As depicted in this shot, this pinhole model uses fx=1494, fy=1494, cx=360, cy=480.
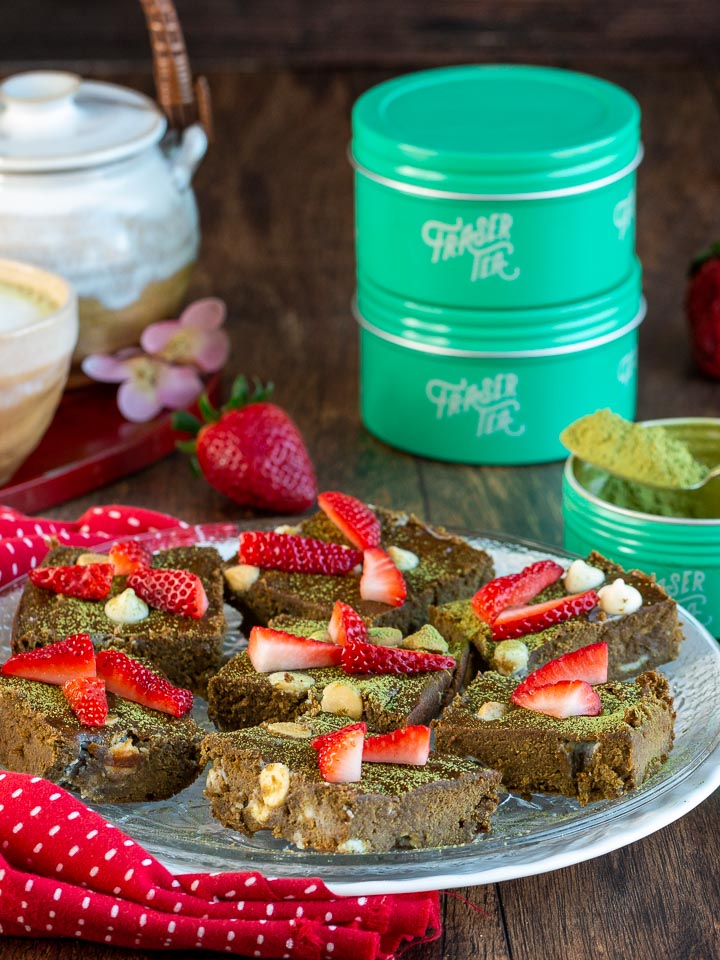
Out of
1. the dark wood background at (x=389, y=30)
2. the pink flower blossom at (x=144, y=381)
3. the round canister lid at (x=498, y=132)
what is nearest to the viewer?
the round canister lid at (x=498, y=132)

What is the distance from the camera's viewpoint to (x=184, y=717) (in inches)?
59.5

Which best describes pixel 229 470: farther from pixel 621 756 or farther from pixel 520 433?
pixel 621 756

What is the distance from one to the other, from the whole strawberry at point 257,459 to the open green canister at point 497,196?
12.7 inches

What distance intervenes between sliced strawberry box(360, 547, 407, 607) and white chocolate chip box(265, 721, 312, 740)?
29cm

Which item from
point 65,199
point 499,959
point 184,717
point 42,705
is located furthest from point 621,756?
point 65,199

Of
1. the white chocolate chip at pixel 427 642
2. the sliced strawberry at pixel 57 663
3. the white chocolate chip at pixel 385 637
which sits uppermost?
the sliced strawberry at pixel 57 663

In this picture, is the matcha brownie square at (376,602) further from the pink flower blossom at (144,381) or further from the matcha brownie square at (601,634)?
the pink flower blossom at (144,381)

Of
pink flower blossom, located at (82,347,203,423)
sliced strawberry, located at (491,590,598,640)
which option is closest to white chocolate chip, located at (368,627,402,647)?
sliced strawberry, located at (491,590,598,640)

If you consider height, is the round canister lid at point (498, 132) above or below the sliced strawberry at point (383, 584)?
above

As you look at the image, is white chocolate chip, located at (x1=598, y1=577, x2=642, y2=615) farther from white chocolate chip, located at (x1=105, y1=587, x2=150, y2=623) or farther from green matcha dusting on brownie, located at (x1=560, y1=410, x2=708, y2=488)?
white chocolate chip, located at (x1=105, y1=587, x2=150, y2=623)

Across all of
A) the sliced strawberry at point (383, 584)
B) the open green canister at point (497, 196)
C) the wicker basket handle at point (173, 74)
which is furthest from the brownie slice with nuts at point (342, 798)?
the wicker basket handle at point (173, 74)

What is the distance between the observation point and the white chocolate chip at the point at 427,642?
1.60 metres

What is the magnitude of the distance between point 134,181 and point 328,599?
0.94 meters

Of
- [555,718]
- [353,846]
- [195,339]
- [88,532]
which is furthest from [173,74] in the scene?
[353,846]
